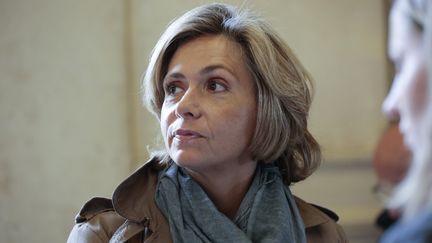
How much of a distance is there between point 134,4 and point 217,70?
968 mm

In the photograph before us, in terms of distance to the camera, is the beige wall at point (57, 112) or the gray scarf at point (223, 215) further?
the beige wall at point (57, 112)

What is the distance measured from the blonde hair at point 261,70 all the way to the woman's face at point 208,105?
24 mm

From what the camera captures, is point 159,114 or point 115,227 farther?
point 159,114

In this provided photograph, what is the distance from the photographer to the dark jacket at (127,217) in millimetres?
1345

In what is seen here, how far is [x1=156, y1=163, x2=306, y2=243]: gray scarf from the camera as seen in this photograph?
1.36 meters

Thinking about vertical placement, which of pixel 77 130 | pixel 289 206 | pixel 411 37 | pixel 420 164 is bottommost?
pixel 289 206

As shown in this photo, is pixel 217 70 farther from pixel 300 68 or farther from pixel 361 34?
pixel 361 34

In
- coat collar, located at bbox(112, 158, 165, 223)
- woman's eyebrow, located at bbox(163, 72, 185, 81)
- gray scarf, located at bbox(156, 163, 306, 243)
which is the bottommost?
gray scarf, located at bbox(156, 163, 306, 243)

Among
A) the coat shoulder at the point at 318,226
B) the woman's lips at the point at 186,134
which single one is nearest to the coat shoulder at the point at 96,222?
the woman's lips at the point at 186,134

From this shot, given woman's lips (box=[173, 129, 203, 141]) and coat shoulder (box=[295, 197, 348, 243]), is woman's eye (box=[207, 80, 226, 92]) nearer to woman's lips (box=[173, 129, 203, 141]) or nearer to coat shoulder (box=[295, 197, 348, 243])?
woman's lips (box=[173, 129, 203, 141])

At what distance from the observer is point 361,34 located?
8.63 feet

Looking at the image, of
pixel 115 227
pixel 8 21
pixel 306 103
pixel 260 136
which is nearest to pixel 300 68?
pixel 306 103

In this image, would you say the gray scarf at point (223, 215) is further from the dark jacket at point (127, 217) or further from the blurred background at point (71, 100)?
the blurred background at point (71, 100)

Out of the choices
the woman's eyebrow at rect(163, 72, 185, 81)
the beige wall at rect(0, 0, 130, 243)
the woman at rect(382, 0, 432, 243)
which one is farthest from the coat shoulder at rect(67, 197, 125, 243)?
the woman at rect(382, 0, 432, 243)
